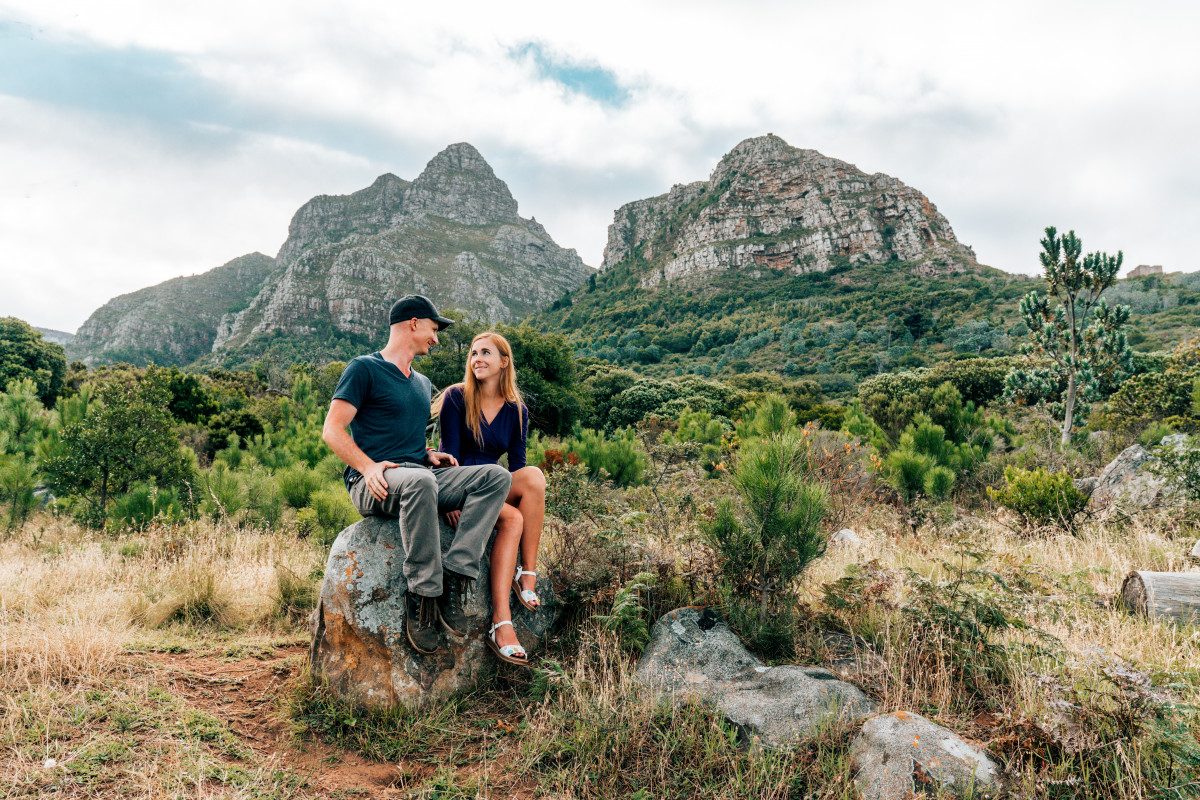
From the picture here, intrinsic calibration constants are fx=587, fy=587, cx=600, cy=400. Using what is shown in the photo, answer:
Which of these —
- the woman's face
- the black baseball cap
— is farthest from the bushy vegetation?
the black baseball cap

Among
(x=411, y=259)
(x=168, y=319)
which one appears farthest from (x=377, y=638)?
(x=168, y=319)

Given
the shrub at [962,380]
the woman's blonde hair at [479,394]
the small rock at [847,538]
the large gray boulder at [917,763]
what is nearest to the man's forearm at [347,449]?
the woman's blonde hair at [479,394]

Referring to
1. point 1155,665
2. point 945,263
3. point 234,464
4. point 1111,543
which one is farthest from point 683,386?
point 945,263

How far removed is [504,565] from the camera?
3.29 metres

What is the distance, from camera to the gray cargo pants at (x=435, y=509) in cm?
298

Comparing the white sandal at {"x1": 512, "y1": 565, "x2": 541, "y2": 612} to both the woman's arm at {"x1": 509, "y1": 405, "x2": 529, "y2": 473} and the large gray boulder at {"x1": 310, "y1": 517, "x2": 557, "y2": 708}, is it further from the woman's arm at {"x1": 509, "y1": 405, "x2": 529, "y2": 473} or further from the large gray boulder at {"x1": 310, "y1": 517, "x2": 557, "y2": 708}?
the woman's arm at {"x1": 509, "y1": 405, "x2": 529, "y2": 473}

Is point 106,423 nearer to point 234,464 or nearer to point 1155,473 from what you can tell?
point 234,464

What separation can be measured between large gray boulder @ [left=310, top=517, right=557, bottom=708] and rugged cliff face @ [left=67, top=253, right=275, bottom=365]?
371ft

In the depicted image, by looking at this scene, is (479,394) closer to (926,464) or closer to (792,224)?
(926,464)

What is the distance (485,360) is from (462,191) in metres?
167

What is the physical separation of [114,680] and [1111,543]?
8.08 metres

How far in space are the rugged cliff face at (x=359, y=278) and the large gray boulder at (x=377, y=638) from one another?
59.0 meters

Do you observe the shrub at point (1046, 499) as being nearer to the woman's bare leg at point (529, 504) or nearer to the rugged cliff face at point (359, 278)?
the woman's bare leg at point (529, 504)

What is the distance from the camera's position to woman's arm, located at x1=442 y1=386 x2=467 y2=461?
3.68 m
